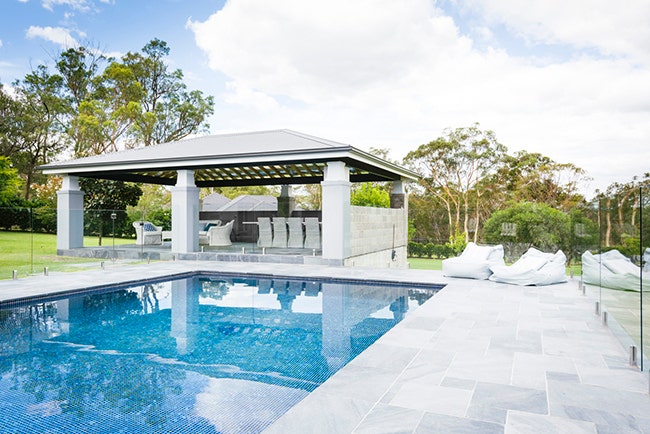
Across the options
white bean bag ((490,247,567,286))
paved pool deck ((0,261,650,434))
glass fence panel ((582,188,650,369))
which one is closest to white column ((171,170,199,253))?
white bean bag ((490,247,567,286))

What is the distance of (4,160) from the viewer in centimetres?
2392

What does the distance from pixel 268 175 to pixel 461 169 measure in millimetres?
15128

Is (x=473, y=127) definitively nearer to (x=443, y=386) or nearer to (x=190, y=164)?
(x=190, y=164)

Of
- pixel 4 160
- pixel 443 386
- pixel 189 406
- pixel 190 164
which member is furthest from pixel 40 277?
pixel 4 160

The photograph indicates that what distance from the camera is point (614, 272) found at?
198 inches

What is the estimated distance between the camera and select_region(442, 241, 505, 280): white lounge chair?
30.8 feet

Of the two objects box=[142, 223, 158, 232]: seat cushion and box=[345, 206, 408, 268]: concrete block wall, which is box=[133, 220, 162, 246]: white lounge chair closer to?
box=[142, 223, 158, 232]: seat cushion

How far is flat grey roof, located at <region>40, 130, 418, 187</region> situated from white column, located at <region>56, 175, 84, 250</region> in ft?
1.77

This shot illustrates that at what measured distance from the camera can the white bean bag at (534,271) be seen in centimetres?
880

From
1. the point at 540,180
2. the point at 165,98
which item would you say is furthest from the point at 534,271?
the point at 165,98

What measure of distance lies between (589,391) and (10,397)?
450 centimetres

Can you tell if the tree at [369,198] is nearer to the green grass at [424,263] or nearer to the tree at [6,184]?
the green grass at [424,263]

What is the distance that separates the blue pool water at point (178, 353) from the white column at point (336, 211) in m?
2.77

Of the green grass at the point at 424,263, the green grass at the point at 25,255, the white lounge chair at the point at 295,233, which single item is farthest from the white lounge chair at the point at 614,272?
the green grass at the point at 424,263
